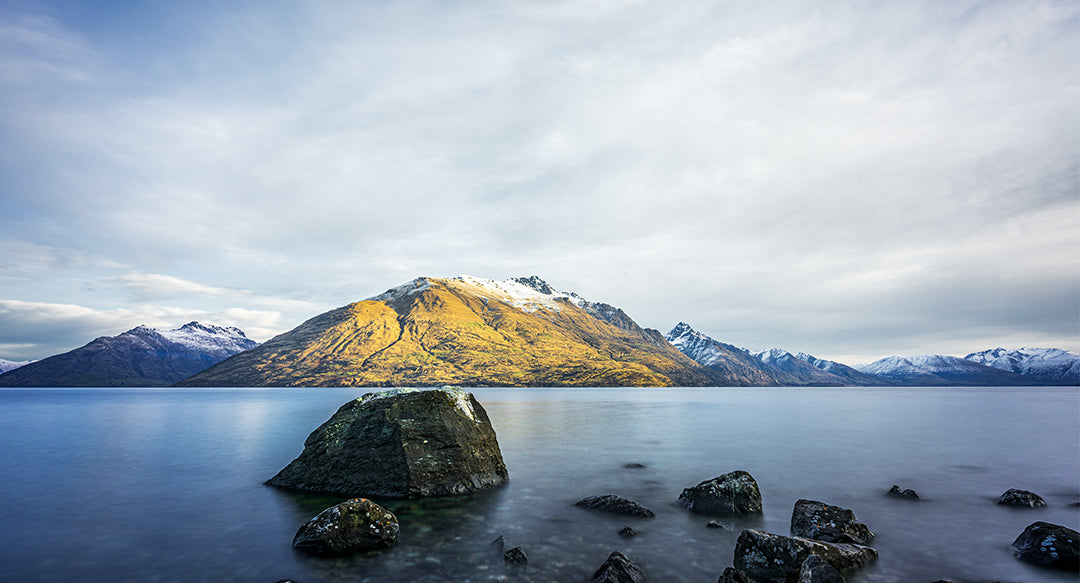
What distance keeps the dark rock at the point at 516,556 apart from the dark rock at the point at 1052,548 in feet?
45.6

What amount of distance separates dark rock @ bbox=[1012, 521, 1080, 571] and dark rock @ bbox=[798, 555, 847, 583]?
8050 mm

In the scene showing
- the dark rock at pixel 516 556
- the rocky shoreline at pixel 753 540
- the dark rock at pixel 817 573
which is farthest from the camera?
the dark rock at pixel 516 556

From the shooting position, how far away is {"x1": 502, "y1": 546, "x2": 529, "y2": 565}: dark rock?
1300 cm

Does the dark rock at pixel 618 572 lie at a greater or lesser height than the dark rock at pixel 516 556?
greater

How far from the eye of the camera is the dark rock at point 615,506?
17719 mm

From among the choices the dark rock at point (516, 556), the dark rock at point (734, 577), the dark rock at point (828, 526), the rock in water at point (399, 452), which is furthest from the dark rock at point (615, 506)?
the dark rock at point (734, 577)

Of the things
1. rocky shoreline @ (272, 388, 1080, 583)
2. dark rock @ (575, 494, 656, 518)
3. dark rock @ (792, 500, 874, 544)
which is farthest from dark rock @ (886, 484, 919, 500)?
dark rock @ (575, 494, 656, 518)

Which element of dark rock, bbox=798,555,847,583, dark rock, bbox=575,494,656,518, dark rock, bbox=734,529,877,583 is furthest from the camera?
dark rock, bbox=575,494,656,518

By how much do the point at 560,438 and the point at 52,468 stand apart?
33612 mm

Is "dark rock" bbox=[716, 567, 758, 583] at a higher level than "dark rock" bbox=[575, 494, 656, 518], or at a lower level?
higher

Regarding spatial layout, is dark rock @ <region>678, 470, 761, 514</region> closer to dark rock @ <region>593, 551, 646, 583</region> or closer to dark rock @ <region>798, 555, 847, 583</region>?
dark rock @ <region>593, 551, 646, 583</region>

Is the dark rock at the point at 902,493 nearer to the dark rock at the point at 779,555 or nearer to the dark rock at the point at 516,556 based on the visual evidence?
the dark rock at the point at 779,555

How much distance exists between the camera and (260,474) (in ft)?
85.8

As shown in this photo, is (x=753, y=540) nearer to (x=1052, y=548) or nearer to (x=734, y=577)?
(x=734, y=577)
